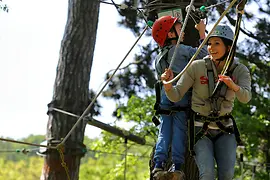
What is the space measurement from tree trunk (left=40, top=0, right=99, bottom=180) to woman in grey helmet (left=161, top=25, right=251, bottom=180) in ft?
9.29

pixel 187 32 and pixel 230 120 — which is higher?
pixel 187 32

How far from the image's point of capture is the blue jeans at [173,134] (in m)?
3.85

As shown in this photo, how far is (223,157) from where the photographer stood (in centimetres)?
353

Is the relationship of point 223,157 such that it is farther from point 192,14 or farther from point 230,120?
point 192,14

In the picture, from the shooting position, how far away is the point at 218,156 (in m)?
3.55

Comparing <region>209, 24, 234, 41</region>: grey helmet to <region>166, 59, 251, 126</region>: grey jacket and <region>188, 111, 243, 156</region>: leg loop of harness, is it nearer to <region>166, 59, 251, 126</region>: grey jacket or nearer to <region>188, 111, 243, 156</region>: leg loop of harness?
<region>166, 59, 251, 126</region>: grey jacket

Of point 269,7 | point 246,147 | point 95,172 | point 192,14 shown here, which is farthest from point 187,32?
point 95,172

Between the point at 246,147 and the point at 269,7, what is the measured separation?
405 centimetres

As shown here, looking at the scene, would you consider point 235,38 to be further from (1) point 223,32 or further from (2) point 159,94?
(2) point 159,94

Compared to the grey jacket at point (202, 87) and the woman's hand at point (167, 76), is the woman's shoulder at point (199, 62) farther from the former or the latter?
the woman's hand at point (167, 76)

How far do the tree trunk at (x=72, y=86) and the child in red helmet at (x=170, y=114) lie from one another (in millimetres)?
2412

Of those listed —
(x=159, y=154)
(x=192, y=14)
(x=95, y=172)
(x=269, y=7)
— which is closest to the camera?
(x=159, y=154)

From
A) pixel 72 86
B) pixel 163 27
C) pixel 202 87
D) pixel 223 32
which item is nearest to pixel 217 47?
pixel 223 32

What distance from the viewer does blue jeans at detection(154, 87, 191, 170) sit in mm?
3854
